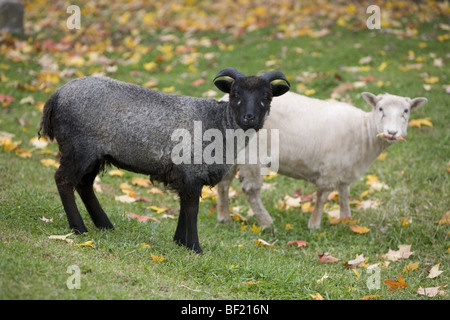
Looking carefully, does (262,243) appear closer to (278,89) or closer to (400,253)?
(400,253)

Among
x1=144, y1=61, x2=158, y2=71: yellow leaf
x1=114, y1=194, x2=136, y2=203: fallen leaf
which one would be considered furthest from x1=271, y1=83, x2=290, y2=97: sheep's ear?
x1=144, y1=61, x2=158, y2=71: yellow leaf

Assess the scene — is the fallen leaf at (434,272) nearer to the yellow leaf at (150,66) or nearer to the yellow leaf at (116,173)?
the yellow leaf at (116,173)

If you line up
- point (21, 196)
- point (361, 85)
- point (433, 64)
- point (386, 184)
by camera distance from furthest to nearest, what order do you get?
point (433, 64)
point (361, 85)
point (386, 184)
point (21, 196)

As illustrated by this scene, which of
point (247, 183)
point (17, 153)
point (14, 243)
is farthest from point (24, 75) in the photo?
point (14, 243)

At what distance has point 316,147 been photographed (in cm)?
730

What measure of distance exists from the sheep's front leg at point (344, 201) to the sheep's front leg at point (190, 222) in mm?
2676

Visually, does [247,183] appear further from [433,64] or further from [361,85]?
[433,64]

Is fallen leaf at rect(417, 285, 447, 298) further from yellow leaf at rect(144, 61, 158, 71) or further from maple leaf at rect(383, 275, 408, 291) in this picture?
yellow leaf at rect(144, 61, 158, 71)

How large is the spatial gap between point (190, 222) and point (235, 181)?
3.19m

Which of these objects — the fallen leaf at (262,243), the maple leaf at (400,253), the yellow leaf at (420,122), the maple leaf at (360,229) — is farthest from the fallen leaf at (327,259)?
the yellow leaf at (420,122)

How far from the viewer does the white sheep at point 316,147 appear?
7.23m
